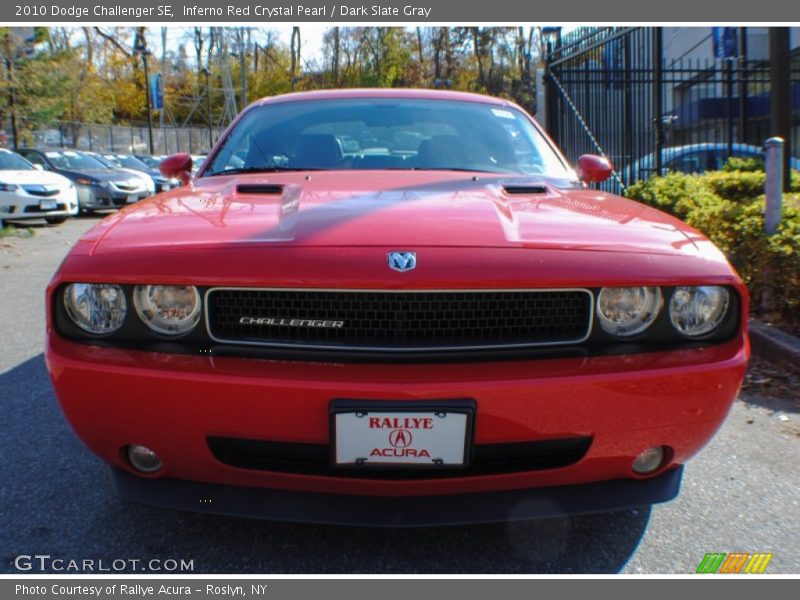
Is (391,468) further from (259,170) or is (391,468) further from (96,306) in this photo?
(259,170)

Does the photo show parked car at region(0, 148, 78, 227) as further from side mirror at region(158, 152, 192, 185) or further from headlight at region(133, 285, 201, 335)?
headlight at region(133, 285, 201, 335)

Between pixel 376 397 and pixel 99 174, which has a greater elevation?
pixel 99 174

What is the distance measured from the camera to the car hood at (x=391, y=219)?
2.05m

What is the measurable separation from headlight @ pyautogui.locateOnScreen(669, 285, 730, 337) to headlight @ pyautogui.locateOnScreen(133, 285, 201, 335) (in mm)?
1296

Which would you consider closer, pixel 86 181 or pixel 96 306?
pixel 96 306

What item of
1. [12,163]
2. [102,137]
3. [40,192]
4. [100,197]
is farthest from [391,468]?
[102,137]

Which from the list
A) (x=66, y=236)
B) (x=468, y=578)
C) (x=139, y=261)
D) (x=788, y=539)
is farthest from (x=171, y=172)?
(x=66, y=236)

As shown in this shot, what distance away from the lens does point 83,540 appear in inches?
91.9

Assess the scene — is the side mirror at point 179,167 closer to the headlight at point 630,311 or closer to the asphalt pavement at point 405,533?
the asphalt pavement at point 405,533

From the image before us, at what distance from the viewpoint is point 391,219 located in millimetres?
2154

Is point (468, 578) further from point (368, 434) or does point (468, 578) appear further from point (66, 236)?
point (66, 236)

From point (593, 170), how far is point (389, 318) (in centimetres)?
171

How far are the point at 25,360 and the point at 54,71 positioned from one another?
27973 mm

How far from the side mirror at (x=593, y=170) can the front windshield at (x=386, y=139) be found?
0.24ft
